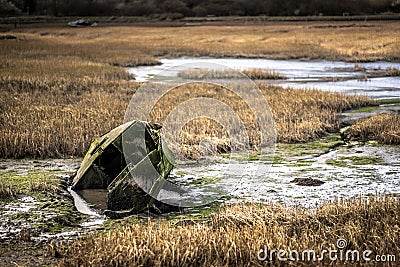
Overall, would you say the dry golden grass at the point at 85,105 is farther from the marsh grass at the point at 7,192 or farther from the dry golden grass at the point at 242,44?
the marsh grass at the point at 7,192

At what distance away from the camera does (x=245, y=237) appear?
18.6 ft

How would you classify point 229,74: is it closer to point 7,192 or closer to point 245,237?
point 7,192

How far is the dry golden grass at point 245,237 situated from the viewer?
17.3ft

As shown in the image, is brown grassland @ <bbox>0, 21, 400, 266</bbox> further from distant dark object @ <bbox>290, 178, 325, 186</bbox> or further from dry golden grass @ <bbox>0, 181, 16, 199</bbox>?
distant dark object @ <bbox>290, 178, 325, 186</bbox>

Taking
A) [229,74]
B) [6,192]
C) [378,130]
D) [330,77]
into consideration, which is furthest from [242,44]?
[6,192]

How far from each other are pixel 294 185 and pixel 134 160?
94.1 inches

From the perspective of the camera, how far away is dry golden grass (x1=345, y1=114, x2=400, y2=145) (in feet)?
37.3

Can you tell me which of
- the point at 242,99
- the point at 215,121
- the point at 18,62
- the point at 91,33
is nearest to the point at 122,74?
the point at 18,62

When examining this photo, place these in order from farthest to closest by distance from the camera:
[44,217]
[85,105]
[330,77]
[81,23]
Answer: [81,23], [330,77], [85,105], [44,217]

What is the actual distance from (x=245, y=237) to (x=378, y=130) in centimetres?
716

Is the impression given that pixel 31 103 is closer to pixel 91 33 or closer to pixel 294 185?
pixel 294 185

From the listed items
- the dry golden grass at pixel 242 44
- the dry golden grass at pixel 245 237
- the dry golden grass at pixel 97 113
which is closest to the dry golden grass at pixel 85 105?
the dry golden grass at pixel 97 113

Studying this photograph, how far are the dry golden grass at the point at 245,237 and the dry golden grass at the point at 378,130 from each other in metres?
4.83

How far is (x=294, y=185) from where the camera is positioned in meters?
8.46
